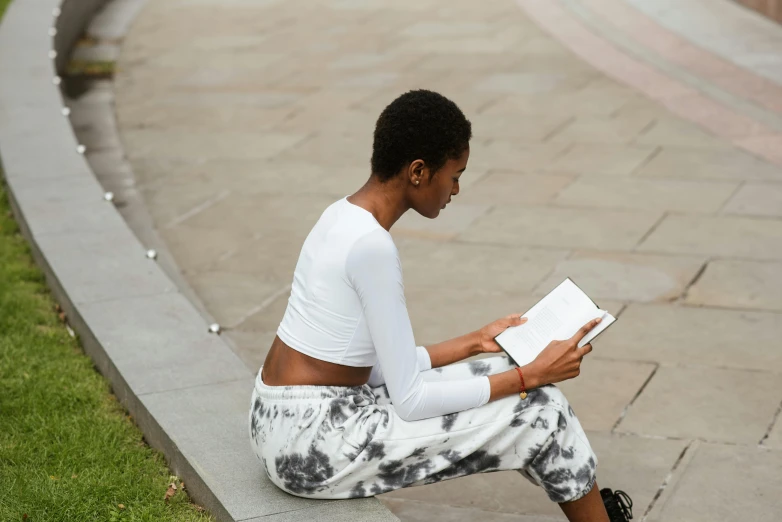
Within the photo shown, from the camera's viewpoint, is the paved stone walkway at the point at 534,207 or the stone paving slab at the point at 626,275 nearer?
the paved stone walkway at the point at 534,207

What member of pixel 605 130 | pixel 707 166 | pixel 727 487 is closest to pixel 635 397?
pixel 727 487

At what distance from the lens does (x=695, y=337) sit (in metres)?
5.27

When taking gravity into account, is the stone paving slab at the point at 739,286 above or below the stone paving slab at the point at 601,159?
above

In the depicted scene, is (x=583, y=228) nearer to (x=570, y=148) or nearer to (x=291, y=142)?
(x=570, y=148)

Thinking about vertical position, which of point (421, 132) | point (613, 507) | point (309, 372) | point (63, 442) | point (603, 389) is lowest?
point (603, 389)

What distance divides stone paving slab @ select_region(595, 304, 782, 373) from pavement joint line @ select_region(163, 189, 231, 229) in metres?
3.10

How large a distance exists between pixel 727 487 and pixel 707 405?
0.67 meters

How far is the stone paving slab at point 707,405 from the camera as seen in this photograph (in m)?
4.44

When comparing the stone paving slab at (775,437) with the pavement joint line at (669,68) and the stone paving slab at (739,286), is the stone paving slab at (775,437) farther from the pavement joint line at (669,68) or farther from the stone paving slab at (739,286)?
the pavement joint line at (669,68)

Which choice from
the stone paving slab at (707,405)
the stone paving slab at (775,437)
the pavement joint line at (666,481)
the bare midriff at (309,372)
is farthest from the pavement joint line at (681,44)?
the bare midriff at (309,372)

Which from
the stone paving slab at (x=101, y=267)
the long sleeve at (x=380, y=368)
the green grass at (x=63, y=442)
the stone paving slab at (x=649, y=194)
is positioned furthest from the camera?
the stone paving slab at (x=649, y=194)

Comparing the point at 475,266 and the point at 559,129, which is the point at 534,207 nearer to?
the point at 475,266

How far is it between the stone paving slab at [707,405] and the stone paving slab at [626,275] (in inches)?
34.6

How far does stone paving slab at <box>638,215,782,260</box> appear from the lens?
6.28 metres
